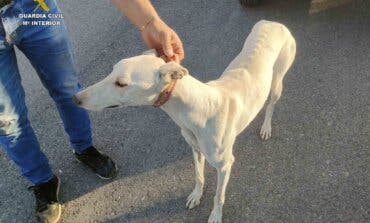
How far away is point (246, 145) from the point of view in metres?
3.80

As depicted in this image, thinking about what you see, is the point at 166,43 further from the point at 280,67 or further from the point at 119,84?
the point at 280,67

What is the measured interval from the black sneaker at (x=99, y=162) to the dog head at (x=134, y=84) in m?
1.32

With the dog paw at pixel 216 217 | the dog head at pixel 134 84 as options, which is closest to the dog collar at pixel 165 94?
the dog head at pixel 134 84

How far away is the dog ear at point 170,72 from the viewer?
229 cm

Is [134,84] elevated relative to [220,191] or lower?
elevated

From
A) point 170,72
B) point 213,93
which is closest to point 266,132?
point 213,93

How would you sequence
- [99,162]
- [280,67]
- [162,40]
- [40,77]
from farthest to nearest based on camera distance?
[99,162]
[280,67]
[40,77]
[162,40]

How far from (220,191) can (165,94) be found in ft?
3.42

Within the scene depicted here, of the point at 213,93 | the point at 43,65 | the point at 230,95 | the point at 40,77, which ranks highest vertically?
the point at 43,65

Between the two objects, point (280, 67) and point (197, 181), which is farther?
point (280, 67)

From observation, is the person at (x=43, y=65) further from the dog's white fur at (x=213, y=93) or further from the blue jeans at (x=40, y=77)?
the dog's white fur at (x=213, y=93)

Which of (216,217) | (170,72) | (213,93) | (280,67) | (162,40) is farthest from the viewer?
(280,67)

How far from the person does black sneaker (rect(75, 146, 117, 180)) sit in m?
0.18

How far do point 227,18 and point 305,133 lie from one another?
2.06m
